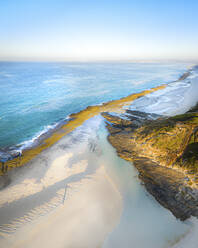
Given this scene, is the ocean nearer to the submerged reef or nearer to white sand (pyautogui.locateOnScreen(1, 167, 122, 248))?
white sand (pyautogui.locateOnScreen(1, 167, 122, 248))

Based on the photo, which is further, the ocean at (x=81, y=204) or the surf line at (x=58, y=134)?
the surf line at (x=58, y=134)

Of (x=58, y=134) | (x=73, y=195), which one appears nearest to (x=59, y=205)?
(x=73, y=195)

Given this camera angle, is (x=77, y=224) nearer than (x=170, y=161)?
Yes

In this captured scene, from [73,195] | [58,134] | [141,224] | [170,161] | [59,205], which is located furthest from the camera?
[58,134]

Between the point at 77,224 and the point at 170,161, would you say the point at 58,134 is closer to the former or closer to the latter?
the point at 77,224

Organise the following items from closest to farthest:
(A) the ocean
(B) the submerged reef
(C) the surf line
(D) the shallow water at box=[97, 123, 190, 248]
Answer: (D) the shallow water at box=[97, 123, 190, 248], (A) the ocean, (B) the submerged reef, (C) the surf line

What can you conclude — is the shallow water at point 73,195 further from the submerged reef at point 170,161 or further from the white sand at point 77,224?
the submerged reef at point 170,161

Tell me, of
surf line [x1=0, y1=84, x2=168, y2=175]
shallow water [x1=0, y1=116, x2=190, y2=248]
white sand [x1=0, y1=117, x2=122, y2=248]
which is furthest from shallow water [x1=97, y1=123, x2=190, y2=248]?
surf line [x1=0, y1=84, x2=168, y2=175]

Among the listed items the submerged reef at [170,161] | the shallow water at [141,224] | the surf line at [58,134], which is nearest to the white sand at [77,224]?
the shallow water at [141,224]

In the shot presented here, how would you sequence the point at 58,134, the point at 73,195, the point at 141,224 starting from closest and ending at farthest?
the point at 141,224 < the point at 73,195 < the point at 58,134
